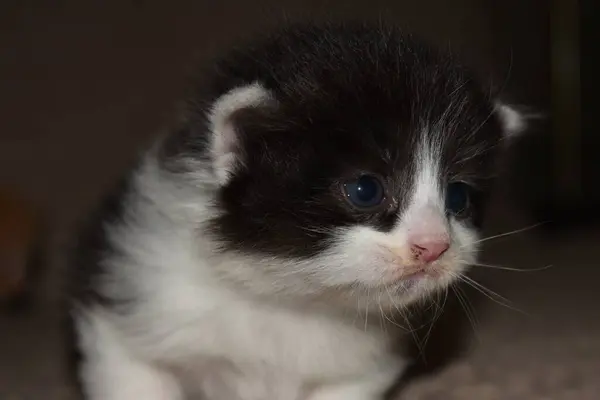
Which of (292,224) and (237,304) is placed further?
(237,304)

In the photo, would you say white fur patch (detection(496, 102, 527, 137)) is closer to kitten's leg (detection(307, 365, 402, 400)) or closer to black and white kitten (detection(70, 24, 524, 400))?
black and white kitten (detection(70, 24, 524, 400))

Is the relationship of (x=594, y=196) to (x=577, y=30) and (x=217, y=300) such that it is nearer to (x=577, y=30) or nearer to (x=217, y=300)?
(x=577, y=30)

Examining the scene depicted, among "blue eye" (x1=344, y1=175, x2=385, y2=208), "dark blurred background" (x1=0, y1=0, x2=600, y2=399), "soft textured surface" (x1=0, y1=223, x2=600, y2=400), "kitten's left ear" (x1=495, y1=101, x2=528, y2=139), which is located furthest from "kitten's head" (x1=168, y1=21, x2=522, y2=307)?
"dark blurred background" (x1=0, y1=0, x2=600, y2=399)

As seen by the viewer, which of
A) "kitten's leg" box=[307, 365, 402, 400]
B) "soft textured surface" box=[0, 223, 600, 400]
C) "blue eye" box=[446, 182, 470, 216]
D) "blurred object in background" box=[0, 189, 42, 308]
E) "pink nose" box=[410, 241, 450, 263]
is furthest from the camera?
"blurred object in background" box=[0, 189, 42, 308]

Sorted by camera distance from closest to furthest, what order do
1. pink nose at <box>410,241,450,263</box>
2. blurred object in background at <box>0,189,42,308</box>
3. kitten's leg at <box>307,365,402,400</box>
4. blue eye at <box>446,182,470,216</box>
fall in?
pink nose at <box>410,241,450,263</box> < blue eye at <box>446,182,470,216</box> < kitten's leg at <box>307,365,402,400</box> < blurred object in background at <box>0,189,42,308</box>

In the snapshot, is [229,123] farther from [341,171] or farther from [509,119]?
[509,119]

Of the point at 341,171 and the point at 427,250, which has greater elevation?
the point at 341,171

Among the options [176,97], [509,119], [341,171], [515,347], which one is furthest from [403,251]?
[176,97]

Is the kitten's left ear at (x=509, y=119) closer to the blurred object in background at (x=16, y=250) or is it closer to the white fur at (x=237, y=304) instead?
the white fur at (x=237, y=304)

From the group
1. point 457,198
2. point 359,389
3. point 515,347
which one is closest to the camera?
point 457,198
